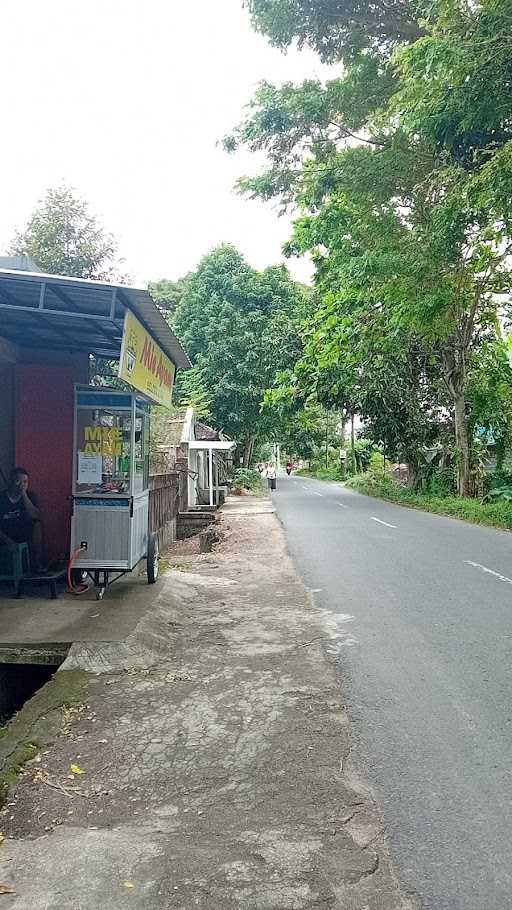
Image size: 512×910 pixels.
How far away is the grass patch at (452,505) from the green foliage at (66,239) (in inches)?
443

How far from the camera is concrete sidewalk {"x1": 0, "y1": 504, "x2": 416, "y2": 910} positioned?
9.70 ft

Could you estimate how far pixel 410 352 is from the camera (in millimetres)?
26609

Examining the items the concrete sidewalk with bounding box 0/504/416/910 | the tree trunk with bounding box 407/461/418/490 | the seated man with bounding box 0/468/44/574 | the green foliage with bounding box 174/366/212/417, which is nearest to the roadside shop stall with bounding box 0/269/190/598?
the seated man with bounding box 0/468/44/574

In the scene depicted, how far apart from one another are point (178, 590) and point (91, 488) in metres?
1.88

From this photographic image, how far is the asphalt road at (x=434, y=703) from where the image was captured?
10.4ft

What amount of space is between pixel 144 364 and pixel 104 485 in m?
1.62

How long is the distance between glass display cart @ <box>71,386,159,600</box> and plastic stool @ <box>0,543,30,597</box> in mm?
567

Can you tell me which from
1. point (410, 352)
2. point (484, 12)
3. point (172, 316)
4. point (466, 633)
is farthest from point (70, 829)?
point (172, 316)

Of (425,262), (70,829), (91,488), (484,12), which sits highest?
(484,12)

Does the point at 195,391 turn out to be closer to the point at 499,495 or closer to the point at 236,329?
the point at 236,329

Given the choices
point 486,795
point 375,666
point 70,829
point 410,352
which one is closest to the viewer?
point 70,829

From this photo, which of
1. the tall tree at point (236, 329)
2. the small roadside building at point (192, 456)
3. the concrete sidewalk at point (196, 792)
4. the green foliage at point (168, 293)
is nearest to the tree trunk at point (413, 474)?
the tall tree at point (236, 329)

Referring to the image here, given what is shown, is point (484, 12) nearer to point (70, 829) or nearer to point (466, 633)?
point (466, 633)

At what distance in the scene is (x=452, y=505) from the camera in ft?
72.3
